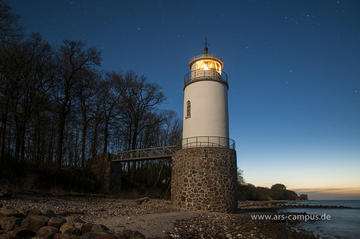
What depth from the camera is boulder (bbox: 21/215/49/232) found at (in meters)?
6.84

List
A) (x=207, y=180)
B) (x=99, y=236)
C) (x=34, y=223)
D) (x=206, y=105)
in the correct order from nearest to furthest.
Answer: (x=99, y=236), (x=34, y=223), (x=207, y=180), (x=206, y=105)

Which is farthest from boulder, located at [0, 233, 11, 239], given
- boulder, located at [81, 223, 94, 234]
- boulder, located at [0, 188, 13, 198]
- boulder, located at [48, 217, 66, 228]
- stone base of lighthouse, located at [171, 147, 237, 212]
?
stone base of lighthouse, located at [171, 147, 237, 212]

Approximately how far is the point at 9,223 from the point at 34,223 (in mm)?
920

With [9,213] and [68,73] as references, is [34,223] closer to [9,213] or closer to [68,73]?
[9,213]

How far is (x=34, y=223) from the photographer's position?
6941 mm

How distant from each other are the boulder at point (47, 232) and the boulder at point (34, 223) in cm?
29

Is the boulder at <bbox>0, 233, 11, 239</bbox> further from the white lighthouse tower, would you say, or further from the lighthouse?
the white lighthouse tower

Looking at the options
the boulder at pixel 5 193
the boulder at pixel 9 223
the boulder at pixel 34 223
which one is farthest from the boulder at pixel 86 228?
the boulder at pixel 5 193

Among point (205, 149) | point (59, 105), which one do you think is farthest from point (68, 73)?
point (205, 149)

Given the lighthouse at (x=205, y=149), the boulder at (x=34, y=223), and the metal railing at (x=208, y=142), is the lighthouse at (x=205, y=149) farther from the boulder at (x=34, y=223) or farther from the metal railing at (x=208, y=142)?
the boulder at (x=34, y=223)

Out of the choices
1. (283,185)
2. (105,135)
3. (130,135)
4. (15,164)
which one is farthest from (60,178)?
(283,185)

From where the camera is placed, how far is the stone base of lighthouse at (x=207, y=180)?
1489 centimetres

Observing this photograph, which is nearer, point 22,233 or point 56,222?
point 22,233

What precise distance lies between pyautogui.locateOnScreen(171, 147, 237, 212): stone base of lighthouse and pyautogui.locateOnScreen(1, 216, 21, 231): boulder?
9.82 m
